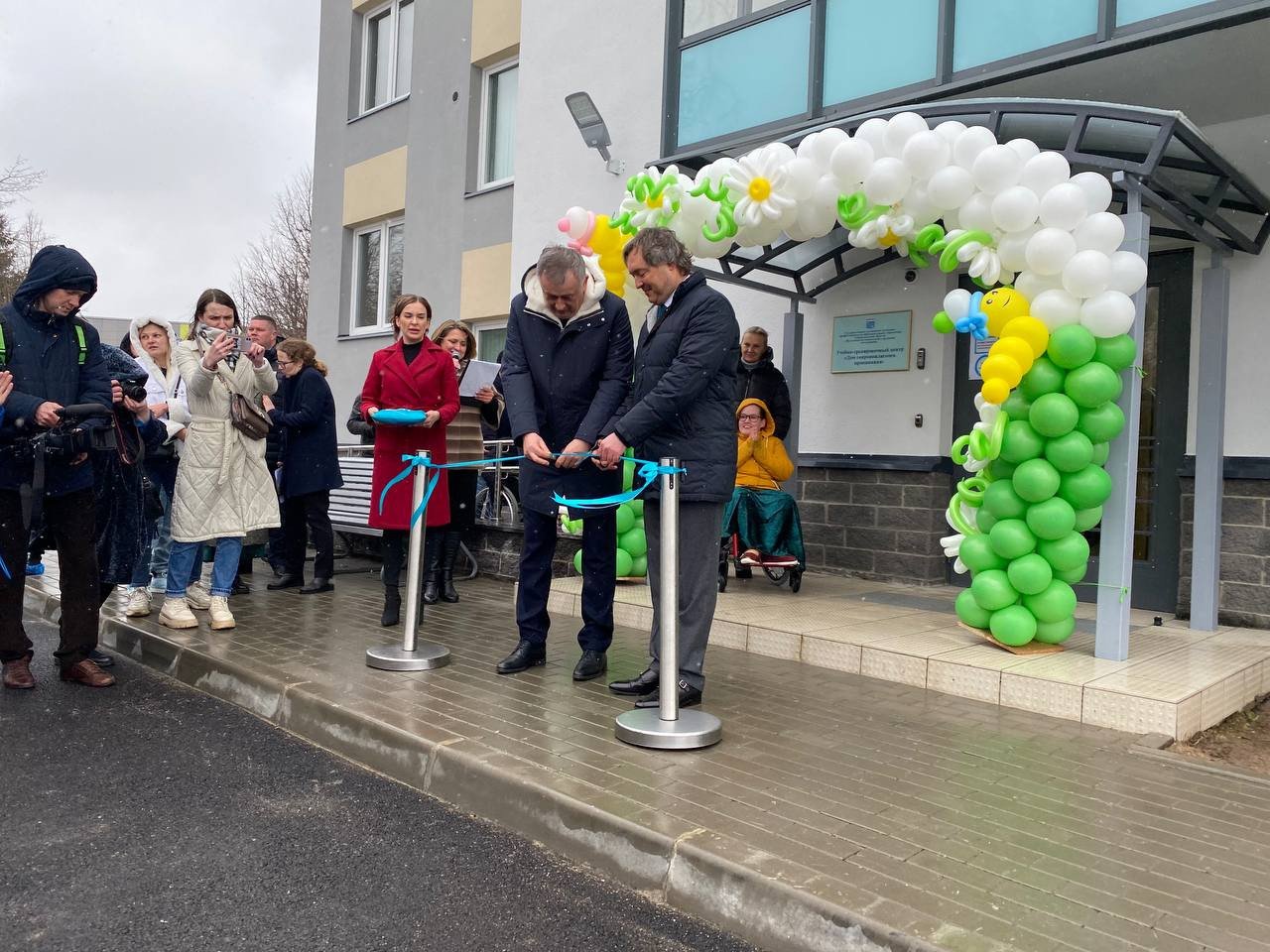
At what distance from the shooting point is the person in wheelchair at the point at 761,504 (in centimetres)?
733

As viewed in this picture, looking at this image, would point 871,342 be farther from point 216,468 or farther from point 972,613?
point 216,468

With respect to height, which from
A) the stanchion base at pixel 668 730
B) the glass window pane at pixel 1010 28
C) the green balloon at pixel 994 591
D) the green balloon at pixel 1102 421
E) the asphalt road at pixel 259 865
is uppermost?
the glass window pane at pixel 1010 28

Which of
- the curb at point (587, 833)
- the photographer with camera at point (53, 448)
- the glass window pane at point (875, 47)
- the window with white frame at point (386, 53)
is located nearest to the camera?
the curb at point (587, 833)

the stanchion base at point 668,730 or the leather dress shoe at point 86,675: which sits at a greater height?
the stanchion base at point 668,730

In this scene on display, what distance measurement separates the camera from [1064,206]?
192 inches

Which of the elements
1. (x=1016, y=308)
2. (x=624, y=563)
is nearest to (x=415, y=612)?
(x=624, y=563)

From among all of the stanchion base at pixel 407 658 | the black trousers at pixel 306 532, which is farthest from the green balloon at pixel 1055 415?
the black trousers at pixel 306 532

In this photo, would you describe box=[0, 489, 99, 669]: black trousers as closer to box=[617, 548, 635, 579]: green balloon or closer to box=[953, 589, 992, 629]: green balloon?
box=[617, 548, 635, 579]: green balloon

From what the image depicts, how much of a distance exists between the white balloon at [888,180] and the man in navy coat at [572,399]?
1.64m

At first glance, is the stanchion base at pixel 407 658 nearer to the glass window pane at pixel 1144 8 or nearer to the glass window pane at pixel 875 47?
the glass window pane at pixel 875 47

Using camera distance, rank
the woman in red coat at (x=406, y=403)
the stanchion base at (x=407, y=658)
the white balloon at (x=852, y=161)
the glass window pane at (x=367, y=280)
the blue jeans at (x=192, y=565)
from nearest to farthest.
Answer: the stanchion base at (x=407, y=658) → the white balloon at (x=852, y=161) → the blue jeans at (x=192, y=565) → the woman in red coat at (x=406, y=403) → the glass window pane at (x=367, y=280)

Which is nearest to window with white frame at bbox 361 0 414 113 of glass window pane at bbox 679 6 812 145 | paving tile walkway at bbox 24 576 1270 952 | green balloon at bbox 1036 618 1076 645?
glass window pane at bbox 679 6 812 145

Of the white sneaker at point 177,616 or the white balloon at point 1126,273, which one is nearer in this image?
the white balloon at point 1126,273

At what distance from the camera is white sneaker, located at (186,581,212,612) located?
700 centimetres
